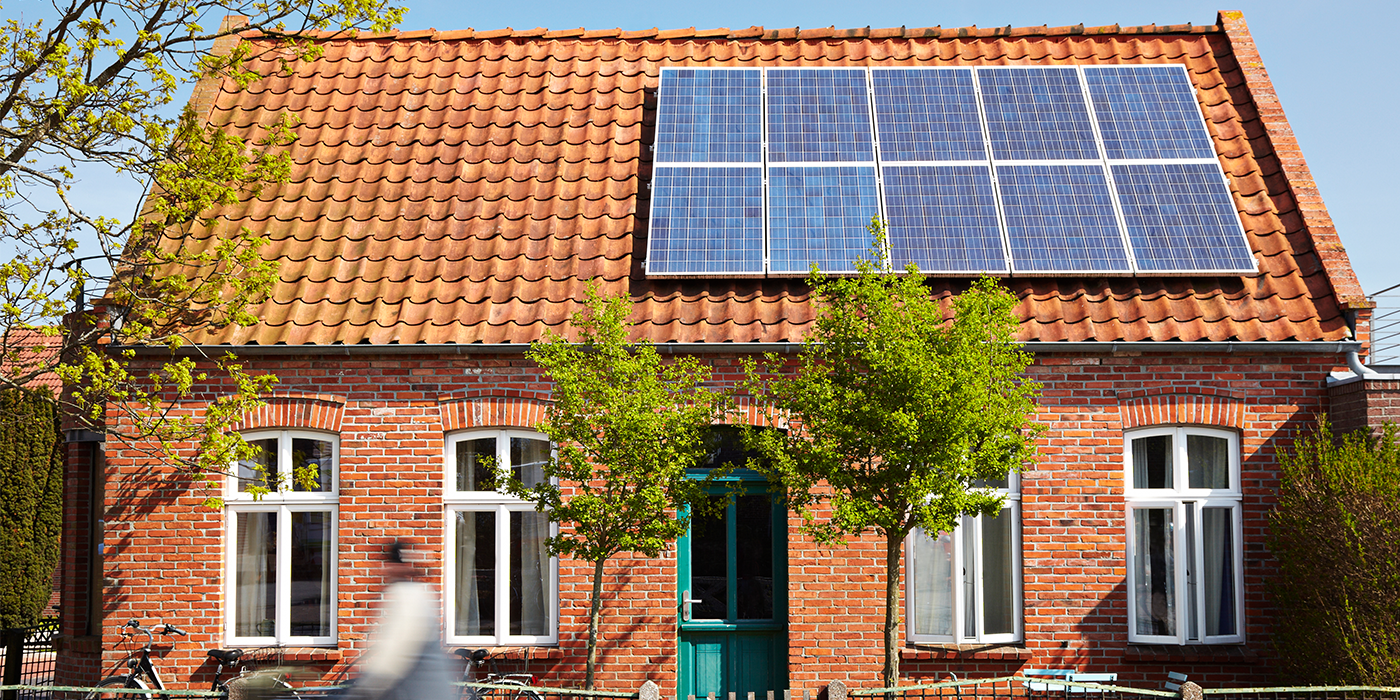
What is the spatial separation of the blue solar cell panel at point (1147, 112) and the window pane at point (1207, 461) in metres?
3.18

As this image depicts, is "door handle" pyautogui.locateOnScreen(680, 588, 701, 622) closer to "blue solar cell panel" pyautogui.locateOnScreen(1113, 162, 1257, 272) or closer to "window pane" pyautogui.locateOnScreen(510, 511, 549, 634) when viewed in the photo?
"window pane" pyautogui.locateOnScreen(510, 511, 549, 634)

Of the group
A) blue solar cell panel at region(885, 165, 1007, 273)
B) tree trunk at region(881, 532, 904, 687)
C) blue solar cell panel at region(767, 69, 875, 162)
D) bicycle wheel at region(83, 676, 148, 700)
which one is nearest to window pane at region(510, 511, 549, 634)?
bicycle wheel at region(83, 676, 148, 700)

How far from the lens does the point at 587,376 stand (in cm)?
829

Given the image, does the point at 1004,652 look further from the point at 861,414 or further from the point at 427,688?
the point at 427,688

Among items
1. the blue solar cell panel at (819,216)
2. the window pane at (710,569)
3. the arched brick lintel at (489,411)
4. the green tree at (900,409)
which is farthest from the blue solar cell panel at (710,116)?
the window pane at (710,569)

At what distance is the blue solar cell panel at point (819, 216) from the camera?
32.9 ft

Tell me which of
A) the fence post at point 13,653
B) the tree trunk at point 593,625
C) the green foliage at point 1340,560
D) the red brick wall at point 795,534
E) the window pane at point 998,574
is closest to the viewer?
the green foliage at point 1340,560

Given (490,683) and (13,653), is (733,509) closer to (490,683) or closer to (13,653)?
(490,683)

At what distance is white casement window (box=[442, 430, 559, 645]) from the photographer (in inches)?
389

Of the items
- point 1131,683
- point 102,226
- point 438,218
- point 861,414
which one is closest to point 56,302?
point 102,226

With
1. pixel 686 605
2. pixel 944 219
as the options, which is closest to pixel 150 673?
pixel 686 605

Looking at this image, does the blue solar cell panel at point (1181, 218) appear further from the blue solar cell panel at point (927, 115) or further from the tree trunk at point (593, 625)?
the tree trunk at point (593, 625)

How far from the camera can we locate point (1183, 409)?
952 cm

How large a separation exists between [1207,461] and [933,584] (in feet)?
9.14
